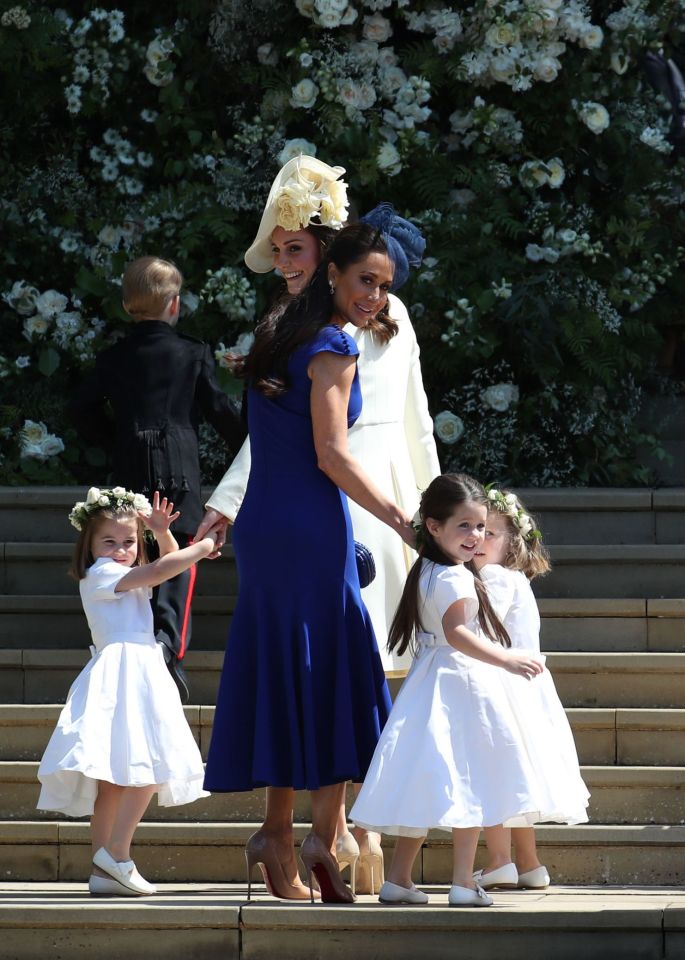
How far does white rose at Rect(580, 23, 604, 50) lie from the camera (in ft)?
28.1

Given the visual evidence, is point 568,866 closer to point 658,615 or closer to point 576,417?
point 658,615

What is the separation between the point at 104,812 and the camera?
498 centimetres

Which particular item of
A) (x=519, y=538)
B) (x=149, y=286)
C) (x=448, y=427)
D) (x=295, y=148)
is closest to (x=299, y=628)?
(x=519, y=538)

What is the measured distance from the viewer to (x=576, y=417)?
8438 millimetres

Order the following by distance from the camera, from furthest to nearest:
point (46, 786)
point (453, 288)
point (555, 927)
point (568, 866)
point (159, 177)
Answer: point (159, 177) < point (453, 288) < point (568, 866) < point (46, 786) < point (555, 927)

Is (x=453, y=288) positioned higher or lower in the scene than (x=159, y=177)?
lower

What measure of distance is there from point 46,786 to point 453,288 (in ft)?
13.3

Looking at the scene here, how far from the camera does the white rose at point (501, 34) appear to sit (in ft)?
27.8

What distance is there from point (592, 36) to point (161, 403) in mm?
3575

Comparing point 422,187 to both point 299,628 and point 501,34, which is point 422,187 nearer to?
point 501,34

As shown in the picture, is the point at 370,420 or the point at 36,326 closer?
the point at 370,420

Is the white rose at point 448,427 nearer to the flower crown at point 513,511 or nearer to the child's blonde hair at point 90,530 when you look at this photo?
the flower crown at point 513,511

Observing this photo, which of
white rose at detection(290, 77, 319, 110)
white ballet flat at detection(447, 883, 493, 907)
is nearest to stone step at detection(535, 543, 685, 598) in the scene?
white ballet flat at detection(447, 883, 493, 907)

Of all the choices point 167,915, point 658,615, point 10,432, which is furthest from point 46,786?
point 10,432
